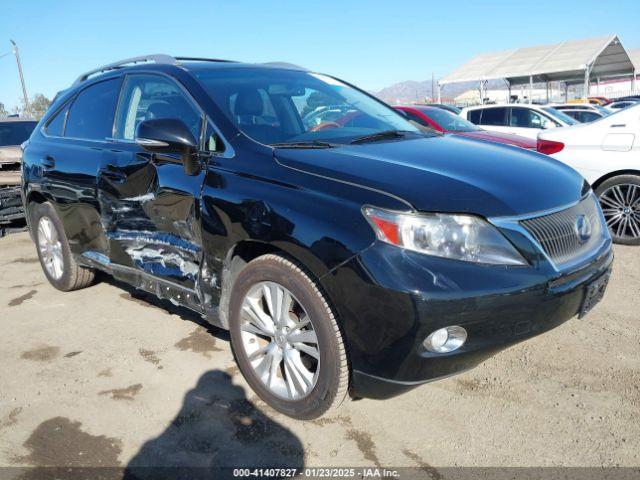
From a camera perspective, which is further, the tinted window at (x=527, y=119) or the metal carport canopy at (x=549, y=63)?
the metal carport canopy at (x=549, y=63)

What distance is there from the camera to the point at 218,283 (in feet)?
9.47

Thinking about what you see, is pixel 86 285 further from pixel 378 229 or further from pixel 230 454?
pixel 378 229

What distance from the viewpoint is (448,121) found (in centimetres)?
829

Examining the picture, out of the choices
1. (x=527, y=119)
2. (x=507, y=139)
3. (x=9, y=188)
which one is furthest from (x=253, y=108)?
(x=527, y=119)

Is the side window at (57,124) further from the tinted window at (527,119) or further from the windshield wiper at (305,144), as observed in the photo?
the tinted window at (527,119)

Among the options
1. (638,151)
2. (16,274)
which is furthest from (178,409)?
(638,151)

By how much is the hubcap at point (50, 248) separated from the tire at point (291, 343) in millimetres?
2416

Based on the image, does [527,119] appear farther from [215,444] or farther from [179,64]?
[215,444]

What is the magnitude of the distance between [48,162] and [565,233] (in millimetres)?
3803

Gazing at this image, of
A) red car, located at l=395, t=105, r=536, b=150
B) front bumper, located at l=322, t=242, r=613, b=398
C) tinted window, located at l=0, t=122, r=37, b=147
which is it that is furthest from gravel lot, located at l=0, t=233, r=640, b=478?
tinted window, located at l=0, t=122, r=37, b=147

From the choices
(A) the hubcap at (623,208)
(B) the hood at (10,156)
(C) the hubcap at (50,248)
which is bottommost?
(A) the hubcap at (623,208)

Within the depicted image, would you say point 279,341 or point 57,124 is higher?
point 57,124

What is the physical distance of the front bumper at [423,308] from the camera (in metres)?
2.09

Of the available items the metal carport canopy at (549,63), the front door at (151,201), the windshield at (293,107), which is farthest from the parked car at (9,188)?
the metal carport canopy at (549,63)
